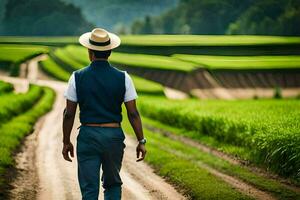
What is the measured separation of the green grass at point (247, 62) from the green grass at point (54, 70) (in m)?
26.9

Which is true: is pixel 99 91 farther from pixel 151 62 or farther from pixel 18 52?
pixel 18 52

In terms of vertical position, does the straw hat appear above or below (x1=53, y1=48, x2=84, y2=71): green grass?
above

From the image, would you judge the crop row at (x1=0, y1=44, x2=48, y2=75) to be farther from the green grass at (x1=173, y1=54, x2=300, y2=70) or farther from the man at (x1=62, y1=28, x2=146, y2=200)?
the man at (x1=62, y1=28, x2=146, y2=200)

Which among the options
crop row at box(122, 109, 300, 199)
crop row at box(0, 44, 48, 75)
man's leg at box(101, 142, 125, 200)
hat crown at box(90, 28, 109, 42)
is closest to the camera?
man's leg at box(101, 142, 125, 200)

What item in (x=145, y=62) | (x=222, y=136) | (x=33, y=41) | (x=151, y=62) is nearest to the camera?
(x=222, y=136)

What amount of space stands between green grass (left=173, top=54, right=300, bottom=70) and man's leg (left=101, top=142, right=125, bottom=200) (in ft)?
104

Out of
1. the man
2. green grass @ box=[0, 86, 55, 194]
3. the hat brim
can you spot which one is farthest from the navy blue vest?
green grass @ box=[0, 86, 55, 194]

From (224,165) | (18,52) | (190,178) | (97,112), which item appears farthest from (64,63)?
(97,112)

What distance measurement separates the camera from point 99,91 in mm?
7777

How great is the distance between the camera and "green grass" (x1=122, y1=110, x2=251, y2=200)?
478 inches

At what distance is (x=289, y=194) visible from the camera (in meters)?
12.6

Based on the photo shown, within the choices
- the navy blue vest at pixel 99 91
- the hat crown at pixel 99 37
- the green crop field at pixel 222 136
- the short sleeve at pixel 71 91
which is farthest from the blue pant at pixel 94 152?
the green crop field at pixel 222 136

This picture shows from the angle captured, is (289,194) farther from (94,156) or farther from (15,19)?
(15,19)

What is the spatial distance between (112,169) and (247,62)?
39.4m
